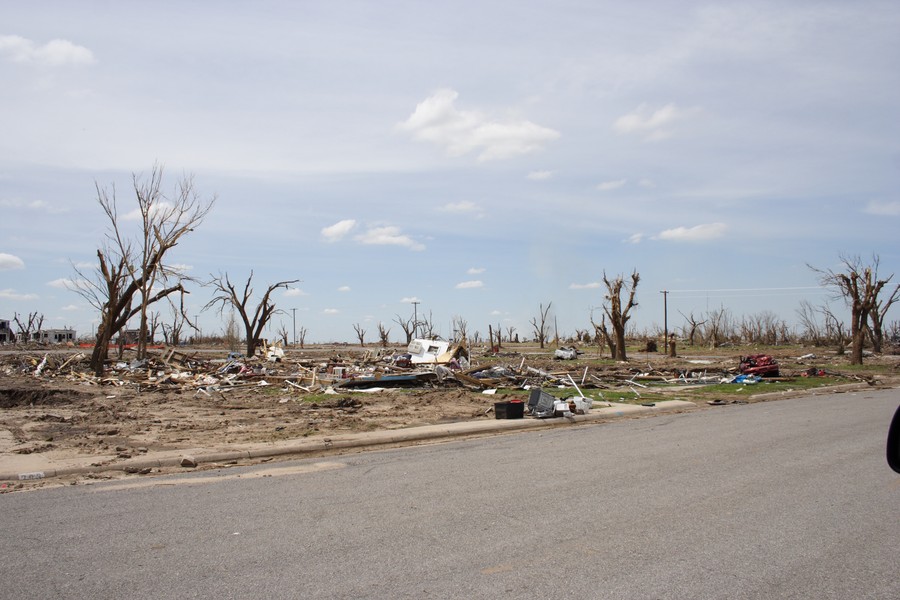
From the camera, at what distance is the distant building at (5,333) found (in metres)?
76.0

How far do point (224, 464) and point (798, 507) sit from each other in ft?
26.9

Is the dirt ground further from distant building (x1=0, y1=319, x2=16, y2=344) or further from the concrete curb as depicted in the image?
distant building (x1=0, y1=319, x2=16, y2=344)

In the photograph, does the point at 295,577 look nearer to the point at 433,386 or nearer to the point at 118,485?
the point at 118,485

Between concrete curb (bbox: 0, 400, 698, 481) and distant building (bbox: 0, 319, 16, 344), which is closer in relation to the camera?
concrete curb (bbox: 0, 400, 698, 481)

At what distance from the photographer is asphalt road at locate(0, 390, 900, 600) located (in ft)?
16.8

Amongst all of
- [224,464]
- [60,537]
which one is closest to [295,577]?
[60,537]

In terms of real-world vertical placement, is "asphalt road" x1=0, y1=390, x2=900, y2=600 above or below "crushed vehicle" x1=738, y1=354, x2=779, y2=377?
below

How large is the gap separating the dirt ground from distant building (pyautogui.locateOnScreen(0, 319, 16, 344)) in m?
55.8

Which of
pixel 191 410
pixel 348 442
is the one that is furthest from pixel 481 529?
pixel 191 410

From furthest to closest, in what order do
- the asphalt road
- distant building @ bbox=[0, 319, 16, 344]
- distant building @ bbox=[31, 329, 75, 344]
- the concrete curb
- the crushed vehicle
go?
distant building @ bbox=[31, 329, 75, 344] < distant building @ bbox=[0, 319, 16, 344] < the crushed vehicle < the concrete curb < the asphalt road

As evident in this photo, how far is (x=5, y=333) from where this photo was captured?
250 ft

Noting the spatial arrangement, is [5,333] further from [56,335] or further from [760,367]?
[760,367]

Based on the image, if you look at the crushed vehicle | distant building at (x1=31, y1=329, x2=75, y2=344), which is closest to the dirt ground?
the crushed vehicle

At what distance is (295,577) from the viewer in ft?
17.2
